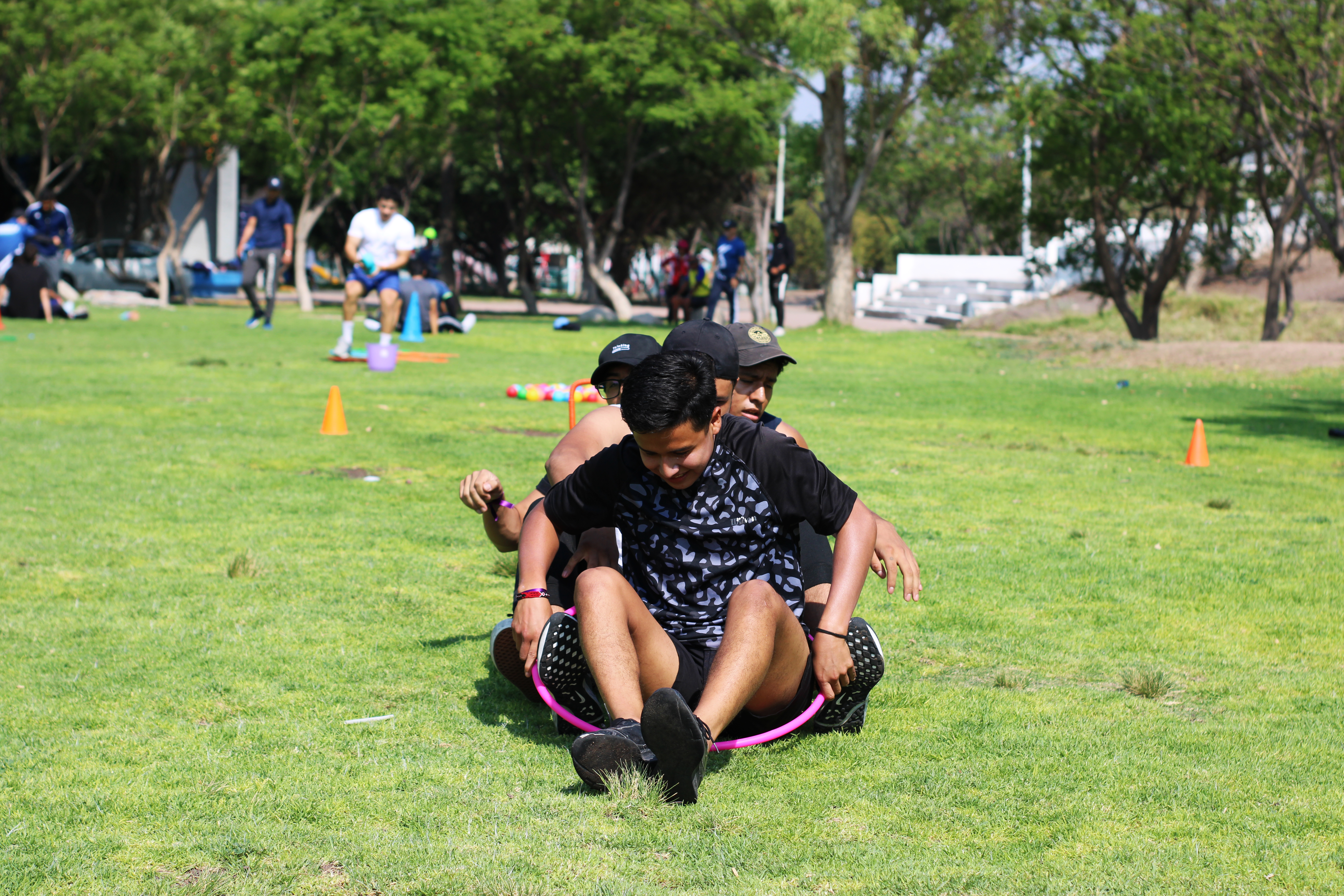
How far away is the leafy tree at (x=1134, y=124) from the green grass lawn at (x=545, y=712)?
1413 centimetres

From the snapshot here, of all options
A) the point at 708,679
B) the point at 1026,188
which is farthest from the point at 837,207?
the point at 708,679

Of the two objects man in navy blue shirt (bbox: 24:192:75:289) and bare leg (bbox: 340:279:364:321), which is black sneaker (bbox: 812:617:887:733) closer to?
bare leg (bbox: 340:279:364:321)

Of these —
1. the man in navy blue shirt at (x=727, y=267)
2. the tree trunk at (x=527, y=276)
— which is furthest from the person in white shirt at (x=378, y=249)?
the tree trunk at (x=527, y=276)

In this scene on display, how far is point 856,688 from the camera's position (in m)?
4.01

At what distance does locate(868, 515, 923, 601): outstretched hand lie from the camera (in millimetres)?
3992

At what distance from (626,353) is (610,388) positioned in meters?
0.17

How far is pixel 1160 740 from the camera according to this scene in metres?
4.07

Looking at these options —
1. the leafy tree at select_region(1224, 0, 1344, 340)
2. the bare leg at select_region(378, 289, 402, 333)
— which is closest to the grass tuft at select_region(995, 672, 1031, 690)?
the bare leg at select_region(378, 289, 402, 333)

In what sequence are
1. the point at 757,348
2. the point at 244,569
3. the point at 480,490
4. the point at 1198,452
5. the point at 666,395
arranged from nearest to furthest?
1. the point at 666,395
2. the point at 480,490
3. the point at 757,348
4. the point at 244,569
5. the point at 1198,452

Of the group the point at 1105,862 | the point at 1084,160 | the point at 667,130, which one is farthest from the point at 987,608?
the point at 667,130

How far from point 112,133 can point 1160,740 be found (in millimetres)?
37883

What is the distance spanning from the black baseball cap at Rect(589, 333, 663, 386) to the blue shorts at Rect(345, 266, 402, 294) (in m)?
11.8

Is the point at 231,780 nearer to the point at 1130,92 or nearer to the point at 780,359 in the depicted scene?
the point at 780,359

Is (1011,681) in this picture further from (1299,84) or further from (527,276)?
(527,276)
